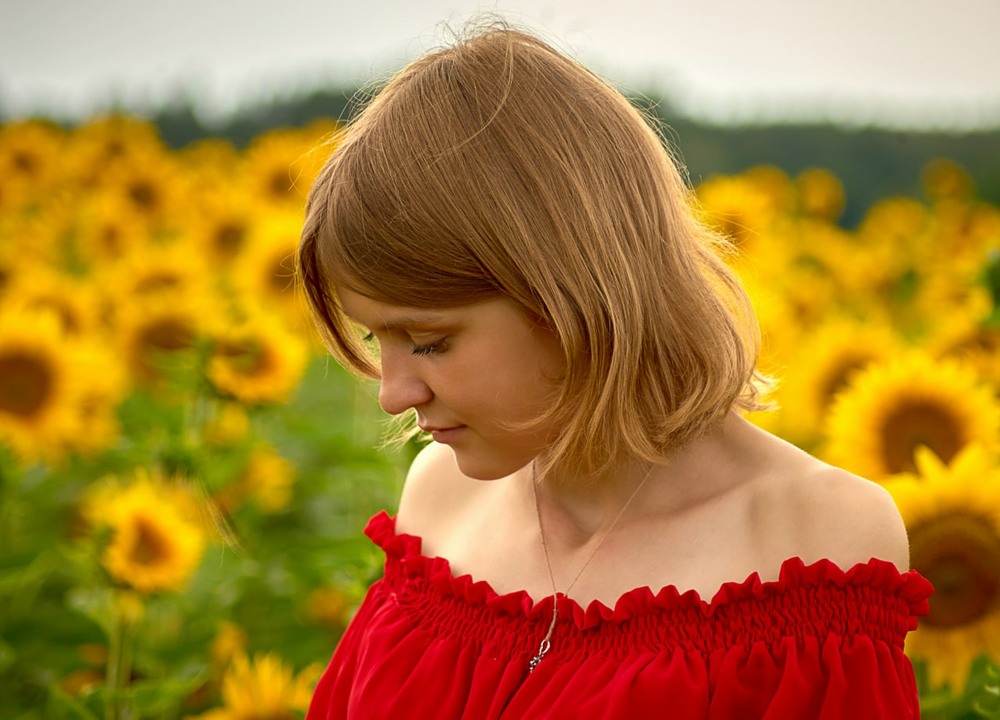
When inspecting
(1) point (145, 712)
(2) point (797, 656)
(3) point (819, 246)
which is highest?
(2) point (797, 656)

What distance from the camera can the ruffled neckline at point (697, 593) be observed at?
145 cm

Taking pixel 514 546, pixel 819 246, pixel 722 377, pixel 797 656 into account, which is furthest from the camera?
pixel 819 246

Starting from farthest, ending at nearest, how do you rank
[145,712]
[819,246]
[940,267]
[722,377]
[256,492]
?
[819,246]
[940,267]
[256,492]
[145,712]
[722,377]

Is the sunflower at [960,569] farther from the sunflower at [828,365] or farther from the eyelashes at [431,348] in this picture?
the sunflower at [828,365]

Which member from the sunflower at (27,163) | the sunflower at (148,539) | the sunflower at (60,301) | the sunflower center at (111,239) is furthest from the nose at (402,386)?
the sunflower at (27,163)

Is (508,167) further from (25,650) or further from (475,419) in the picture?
(25,650)

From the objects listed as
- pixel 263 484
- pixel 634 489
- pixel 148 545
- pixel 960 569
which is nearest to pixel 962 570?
pixel 960 569

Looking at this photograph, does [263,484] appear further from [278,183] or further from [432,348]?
[278,183]

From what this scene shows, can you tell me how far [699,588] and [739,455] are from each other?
7.1 inches

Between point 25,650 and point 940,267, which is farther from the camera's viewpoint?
point 940,267

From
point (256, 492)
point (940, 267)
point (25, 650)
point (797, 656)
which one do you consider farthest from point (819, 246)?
point (797, 656)

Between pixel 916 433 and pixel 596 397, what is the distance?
1.13 metres

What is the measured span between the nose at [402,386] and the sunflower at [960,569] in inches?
34.4

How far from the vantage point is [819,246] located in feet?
15.5
